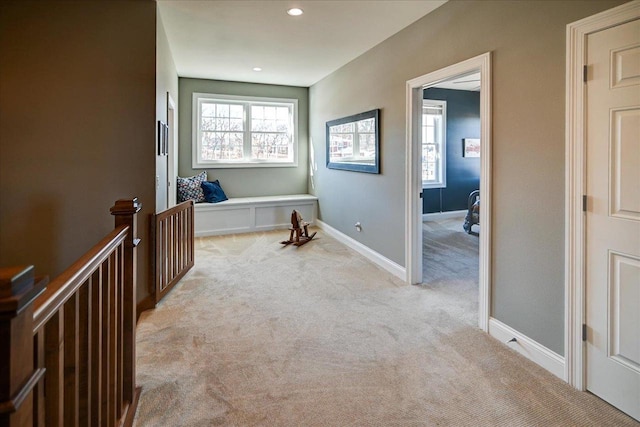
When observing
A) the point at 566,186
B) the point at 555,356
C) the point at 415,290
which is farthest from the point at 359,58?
the point at 555,356

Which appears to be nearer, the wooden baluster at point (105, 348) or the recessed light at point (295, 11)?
the wooden baluster at point (105, 348)

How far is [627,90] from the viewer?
5.90 feet

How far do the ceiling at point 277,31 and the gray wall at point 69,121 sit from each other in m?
0.63

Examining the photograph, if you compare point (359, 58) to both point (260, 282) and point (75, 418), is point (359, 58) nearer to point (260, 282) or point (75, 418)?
point (260, 282)

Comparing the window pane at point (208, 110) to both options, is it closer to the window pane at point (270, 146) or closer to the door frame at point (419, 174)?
the window pane at point (270, 146)

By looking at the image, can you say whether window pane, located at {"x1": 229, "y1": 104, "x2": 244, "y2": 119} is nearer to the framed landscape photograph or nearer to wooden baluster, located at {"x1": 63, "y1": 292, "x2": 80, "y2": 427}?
the framed landscape photograph

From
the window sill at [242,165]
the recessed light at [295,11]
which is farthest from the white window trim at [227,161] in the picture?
the recessed light at [295,11]

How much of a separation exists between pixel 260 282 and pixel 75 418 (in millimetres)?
2725

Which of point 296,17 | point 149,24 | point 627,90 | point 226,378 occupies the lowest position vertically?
point 226,378

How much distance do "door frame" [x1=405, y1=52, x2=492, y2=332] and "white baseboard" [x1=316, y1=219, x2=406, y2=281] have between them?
20 cm

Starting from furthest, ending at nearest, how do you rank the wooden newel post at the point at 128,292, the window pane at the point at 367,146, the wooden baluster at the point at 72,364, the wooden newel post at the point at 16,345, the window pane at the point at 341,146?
the window pane at the point at 341,146, the window pane at the point at 367,146, the wooden newel post at the point at 128,292, the wooden baluster at the point at 72,364, the wooden newel post at the point at 16,345

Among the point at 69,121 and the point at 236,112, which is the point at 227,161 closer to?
the point at 236,112

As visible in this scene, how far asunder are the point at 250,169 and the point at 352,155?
2385 mm

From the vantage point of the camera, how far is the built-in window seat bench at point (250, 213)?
599 cm
